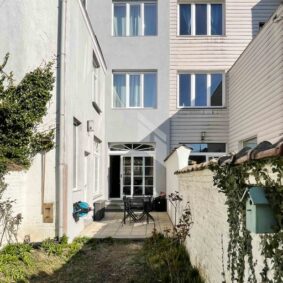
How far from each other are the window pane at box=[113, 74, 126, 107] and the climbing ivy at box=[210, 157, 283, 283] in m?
12.6

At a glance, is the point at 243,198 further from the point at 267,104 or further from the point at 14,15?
the point at 267,104

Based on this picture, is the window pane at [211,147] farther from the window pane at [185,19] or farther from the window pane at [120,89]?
the window pane at [185,19]

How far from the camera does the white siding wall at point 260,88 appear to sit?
31.7 feet

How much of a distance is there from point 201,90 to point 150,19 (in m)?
3.63

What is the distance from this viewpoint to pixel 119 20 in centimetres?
1662

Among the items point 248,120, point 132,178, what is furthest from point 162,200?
point 248,120

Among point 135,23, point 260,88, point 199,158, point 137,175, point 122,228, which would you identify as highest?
point 135,23

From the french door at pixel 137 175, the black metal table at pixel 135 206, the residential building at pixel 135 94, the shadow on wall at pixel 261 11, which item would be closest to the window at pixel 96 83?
the residential building at pixel 135 94

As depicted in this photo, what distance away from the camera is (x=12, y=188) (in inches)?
290

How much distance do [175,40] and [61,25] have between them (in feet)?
28.2

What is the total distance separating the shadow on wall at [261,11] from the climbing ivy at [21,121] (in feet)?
36.0

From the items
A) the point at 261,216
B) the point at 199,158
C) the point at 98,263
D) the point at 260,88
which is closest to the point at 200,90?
the point at 199,158

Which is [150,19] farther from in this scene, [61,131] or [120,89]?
[61,131]

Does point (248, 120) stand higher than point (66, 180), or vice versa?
point (248, 120)
